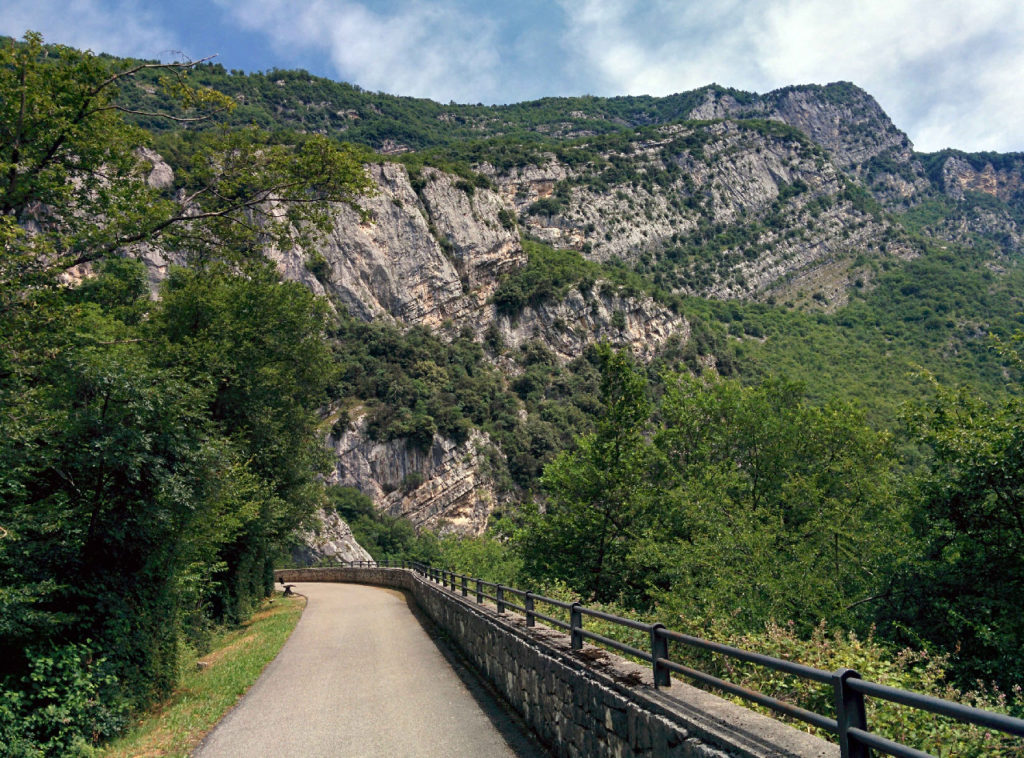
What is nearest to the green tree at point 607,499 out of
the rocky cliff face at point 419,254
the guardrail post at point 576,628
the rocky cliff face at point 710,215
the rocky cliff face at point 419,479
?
the guardrail post at point 576,628

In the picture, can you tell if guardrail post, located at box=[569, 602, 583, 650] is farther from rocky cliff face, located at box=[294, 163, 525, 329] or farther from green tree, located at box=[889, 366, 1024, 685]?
rocky cliff face, located at box=[294, 163, 525, 329]

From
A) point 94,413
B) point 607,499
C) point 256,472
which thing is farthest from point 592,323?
point 94,413

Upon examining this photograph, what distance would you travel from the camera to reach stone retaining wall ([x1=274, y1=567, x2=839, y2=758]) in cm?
358

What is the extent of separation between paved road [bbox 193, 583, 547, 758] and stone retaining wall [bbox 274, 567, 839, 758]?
410 millimetres

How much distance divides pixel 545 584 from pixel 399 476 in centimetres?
6628

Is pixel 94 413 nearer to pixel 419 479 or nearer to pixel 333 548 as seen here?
pixel 333 548

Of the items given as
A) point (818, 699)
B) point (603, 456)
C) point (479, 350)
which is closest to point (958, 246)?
point (479, 350)

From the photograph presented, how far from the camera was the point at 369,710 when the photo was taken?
28.7 ft

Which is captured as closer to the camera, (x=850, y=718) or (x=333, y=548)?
(x=850, y=718)

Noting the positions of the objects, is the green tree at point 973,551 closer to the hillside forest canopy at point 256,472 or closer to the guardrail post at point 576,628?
the hillside forest canopy at point 256,472

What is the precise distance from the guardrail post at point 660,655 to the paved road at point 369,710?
8.42 feet

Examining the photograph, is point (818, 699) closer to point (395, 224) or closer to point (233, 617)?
point (233, 617)

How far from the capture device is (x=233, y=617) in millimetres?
20406

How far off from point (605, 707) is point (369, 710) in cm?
487
